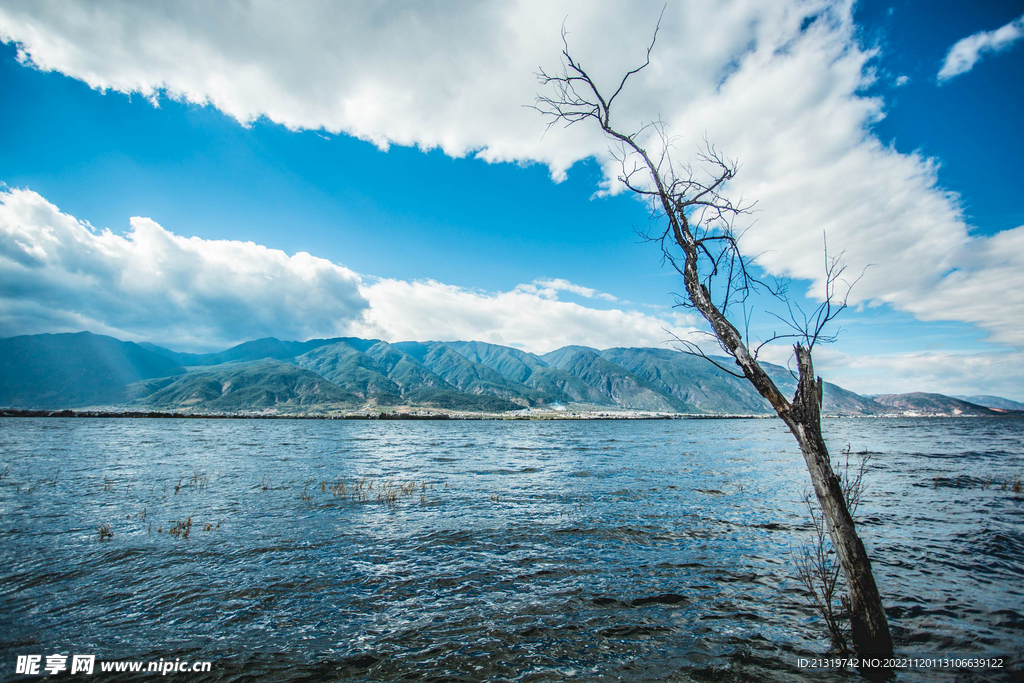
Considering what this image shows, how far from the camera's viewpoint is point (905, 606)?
35.6ft

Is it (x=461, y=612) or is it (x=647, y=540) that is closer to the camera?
(x=461, y=612)

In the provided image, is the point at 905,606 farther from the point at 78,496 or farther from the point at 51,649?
the point at 78,496

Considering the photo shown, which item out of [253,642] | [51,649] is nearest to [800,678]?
[253,642]

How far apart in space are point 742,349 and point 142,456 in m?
60.1

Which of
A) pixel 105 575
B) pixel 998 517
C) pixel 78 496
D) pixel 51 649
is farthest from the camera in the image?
pixel 78 496

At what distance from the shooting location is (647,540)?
16719 mm

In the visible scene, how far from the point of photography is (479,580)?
12766mm

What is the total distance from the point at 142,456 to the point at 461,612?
52757 millimetres

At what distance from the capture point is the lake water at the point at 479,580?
28.8 ft

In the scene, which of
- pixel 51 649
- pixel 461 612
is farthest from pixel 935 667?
pixel 51 649

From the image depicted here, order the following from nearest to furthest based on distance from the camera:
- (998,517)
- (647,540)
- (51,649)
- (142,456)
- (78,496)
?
1. (51,649)
2. (647,540)
3. (998,517)
4. (78,496)
5. (142,456)

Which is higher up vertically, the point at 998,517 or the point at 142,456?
the point at 998,517

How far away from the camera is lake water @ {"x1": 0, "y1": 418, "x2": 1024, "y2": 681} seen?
879 centimetres

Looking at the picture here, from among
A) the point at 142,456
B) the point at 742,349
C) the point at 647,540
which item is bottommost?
the point at 142,456
